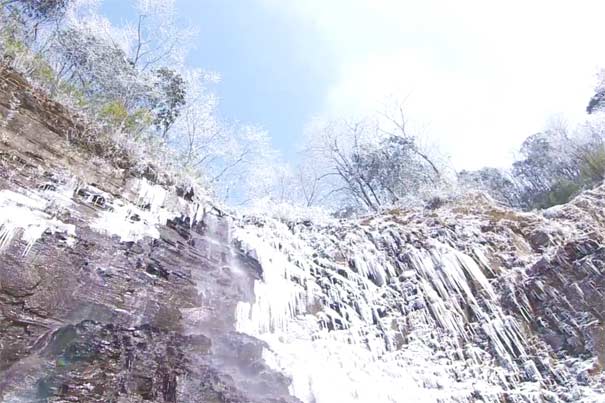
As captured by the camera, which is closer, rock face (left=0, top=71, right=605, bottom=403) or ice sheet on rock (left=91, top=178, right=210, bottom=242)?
rock face (left=0, top=71, right=605, bottom=403)

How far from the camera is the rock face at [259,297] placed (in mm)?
4535

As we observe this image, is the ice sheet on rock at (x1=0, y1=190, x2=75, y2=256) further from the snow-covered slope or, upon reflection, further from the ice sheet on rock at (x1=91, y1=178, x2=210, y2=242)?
the snow-covered slope

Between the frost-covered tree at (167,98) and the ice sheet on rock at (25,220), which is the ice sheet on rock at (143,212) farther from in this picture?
the frost-covered tree at (167,98)

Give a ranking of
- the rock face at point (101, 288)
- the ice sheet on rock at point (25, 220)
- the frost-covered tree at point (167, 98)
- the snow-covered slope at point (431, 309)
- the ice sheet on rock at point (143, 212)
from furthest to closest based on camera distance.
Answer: the frost-covered tree at point (167, 98)
the snow-covered slope at point (431, 309)
the ice sheet on rock at point (143, 212)
the ice sheet on rock at point (25, 220)
the rock face at point (101, 288)

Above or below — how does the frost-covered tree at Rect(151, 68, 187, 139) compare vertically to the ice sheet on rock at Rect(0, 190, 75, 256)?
above

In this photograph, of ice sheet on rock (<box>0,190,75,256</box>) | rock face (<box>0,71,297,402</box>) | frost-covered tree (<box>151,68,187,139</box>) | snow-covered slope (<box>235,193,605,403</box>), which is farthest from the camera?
frost-covered tree (<box>151,68,187,139</box>)

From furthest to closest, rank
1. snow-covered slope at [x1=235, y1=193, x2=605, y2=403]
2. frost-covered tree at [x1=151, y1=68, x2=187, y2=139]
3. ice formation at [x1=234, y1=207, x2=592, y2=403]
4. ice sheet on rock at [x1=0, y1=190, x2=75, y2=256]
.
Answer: frost-covered tree at [x1=151, y1=68, x2=187, y2=139]
snow-covered slope at [x1=235, y1=193, x2=605, y2=403]
ice formation at [x1=234, y1=207, x2=592, y2=403]
ice sheet on rock at [x1=0, y1=190, x2=75, y2=256]

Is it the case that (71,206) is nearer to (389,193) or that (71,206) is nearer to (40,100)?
(40,100)

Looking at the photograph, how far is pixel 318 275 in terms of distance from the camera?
25.2 feet

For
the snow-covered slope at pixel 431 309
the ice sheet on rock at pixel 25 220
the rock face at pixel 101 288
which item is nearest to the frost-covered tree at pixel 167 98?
the snow-covered slope at pixel 431 309

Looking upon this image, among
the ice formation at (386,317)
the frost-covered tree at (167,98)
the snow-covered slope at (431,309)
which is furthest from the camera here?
the frost-covered tree at (167,98)

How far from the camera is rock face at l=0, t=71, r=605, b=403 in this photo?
454 cm

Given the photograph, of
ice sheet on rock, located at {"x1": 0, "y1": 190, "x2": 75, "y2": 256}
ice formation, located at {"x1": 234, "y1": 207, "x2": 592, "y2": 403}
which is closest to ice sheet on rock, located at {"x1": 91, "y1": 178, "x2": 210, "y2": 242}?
ice sheet on rock, located at {"x1": 0, "y1": 190, "x2": 75, "y2": 256}

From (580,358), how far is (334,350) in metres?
3.77
